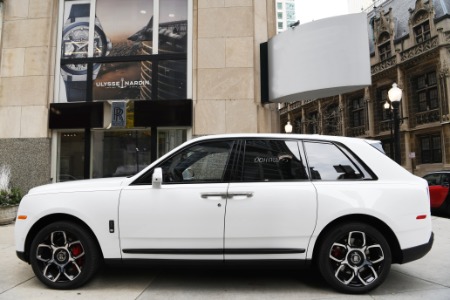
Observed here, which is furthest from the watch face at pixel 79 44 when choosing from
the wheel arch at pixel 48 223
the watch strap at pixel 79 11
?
the wheel arch at pixel 48 223

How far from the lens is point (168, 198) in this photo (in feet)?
11.6

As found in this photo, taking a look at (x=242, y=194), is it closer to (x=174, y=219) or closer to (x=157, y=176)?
(x=174, y=219)

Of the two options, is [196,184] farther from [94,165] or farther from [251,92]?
[94,165]

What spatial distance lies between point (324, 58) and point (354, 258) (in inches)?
257

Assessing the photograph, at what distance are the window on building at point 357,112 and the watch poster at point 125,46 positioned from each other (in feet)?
112

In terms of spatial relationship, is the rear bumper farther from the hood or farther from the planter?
the planter

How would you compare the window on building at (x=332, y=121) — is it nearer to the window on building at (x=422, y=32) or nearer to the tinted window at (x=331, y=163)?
the window on building at (x=422, y=32)

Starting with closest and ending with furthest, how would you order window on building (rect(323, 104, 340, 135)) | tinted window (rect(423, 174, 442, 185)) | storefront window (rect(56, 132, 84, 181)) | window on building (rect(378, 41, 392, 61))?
storefront window (rect(56, 132, 84, 181)), tinted window (rect(423, 174, 442, 185)), window on building (rect(378, 41, 392, 61)), window on building (rect(323, 104, 340, 135))

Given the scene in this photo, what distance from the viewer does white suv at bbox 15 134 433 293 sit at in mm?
3457

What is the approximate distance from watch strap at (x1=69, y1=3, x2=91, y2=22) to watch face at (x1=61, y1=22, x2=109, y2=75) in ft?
0.79

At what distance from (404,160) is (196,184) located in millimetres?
32936

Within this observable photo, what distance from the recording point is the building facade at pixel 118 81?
939 centimetres

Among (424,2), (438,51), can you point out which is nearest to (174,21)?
(438,51)

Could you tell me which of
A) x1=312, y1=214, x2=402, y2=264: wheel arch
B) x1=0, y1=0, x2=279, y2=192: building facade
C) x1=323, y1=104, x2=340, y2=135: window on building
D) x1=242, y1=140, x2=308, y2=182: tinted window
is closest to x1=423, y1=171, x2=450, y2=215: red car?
x1=0, y1=0, x2=279, y2=192: building facade
